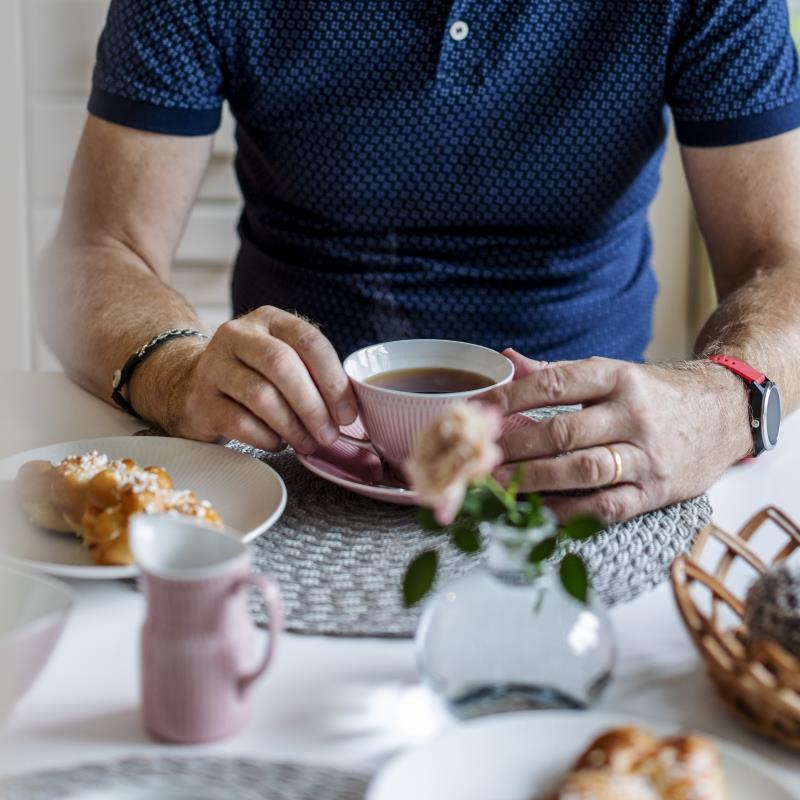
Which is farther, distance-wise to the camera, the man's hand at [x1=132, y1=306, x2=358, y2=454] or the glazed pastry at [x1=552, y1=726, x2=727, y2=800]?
the man's hand at [x1=132, y1=306, x2=358, y2=454]

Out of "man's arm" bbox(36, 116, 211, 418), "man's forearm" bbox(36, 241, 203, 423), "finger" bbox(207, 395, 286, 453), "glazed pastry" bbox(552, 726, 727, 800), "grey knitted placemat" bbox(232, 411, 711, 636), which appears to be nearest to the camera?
"glazed pastry" bbox(552, 726, 727, 800)

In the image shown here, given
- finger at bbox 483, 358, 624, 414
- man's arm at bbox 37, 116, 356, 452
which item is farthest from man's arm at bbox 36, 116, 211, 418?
finger at bbox 483, 358, 624, 414

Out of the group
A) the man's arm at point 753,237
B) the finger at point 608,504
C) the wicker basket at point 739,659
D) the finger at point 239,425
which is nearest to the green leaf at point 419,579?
the wicker basket at point 739,659

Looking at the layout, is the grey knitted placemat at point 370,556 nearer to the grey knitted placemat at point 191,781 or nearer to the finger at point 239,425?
the finger at point 239,425

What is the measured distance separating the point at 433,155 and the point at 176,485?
61cm

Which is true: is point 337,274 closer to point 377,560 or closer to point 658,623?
point 377,560

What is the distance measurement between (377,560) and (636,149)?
769mm

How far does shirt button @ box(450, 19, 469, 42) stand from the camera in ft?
4.28

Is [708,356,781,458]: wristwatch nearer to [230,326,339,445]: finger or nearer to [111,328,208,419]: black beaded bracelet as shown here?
[230,326,339,445]: finger

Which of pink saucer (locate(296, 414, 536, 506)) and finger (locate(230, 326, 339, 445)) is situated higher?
finger (locate(230, 326, 339, 445))

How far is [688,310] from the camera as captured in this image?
2771 millimetres

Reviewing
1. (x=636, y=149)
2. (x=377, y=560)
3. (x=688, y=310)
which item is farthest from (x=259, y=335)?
(x=688, y=310)

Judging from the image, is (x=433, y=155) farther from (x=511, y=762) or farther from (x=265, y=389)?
(x=511, y=762)

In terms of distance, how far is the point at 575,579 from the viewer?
23.4 inches
